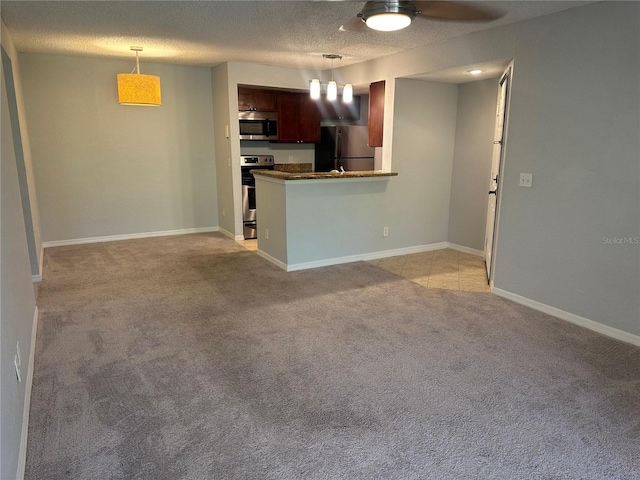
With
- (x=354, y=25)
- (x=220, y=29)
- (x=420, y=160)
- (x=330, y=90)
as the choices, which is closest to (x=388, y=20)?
A: (x=354, y=25)

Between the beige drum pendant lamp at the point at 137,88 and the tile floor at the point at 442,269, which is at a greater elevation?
the beige drum pendant lamp at the point at 137,88

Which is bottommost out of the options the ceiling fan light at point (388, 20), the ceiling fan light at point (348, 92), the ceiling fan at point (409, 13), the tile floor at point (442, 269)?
the tile floor at point (442, 269)

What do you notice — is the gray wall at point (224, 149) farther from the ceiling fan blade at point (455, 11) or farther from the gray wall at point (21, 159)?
the ceiling fan blade at point (455, 11)

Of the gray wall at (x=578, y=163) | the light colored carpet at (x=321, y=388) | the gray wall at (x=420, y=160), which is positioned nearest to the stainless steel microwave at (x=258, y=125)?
the gray wall at (x=420, y=160)

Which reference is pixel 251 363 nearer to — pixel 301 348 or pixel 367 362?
pixel 301 348

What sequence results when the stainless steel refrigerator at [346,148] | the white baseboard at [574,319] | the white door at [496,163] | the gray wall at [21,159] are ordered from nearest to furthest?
the white baseboard at [574,319] < the white door at [496,163] < the gray wall at [21,159] < the stainless steel refrigerator at [346,148]

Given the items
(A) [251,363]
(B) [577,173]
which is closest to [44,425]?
(A) [251,363]

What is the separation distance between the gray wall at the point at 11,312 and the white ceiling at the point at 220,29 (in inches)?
43.5

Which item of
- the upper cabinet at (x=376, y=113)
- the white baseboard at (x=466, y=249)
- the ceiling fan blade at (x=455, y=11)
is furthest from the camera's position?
the white baseboard at (x=466, y=249)

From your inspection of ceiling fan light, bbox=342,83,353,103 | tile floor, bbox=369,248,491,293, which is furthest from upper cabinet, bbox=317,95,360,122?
tile floor, bbox=369,248,491,293

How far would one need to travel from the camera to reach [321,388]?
2.41 metres

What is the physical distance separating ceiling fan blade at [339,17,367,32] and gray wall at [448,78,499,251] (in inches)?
76.9

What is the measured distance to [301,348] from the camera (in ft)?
9.46

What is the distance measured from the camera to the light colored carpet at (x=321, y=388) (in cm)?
187
